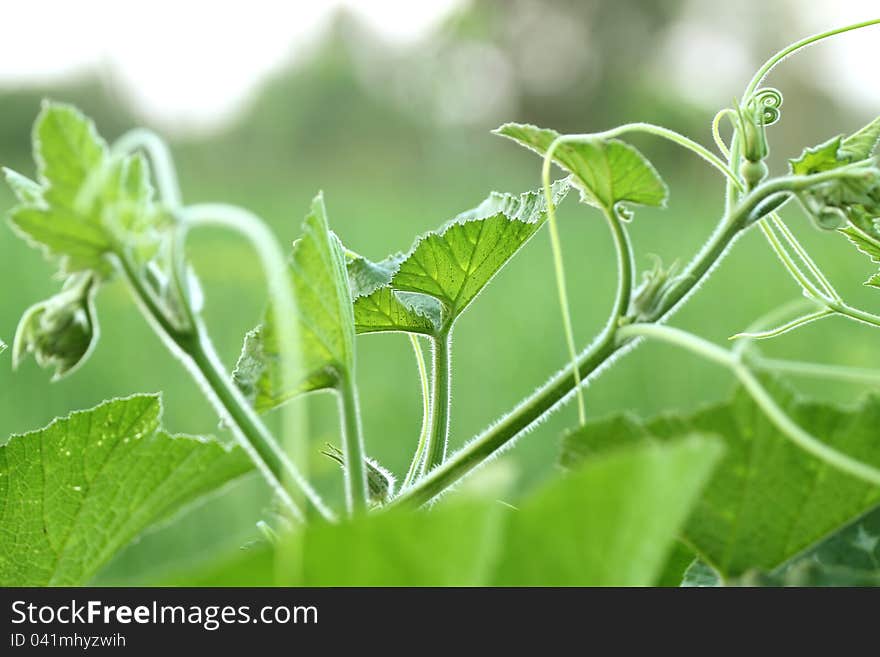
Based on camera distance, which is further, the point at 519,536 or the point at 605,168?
the point at 605,168

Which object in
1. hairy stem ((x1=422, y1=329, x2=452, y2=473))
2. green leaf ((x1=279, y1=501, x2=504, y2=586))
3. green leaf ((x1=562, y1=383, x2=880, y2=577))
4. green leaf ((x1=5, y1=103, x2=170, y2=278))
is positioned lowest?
green leaf ((x1=279, y1=501, x2=504, y2=586))

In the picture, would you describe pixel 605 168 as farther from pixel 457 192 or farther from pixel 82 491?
pixel 457 192

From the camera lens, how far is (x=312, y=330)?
293 mm

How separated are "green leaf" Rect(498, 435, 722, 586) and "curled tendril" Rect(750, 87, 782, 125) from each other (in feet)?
0.56

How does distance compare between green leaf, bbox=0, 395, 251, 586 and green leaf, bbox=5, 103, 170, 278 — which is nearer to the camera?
green leaf, bbox=5, 103, 170, 278

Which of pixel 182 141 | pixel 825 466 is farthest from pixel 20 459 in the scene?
pixel 182 141

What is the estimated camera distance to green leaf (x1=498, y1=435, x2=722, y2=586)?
7.8 inches

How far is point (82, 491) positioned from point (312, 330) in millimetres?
110

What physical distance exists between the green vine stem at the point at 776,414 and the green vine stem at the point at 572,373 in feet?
0.14

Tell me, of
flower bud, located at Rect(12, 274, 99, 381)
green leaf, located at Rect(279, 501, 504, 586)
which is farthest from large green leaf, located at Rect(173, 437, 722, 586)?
flower bud, located at Rect(12, 274, 99, 381)

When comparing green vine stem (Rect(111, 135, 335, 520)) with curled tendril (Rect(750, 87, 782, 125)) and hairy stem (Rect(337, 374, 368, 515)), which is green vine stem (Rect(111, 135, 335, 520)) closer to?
hairy stem (Rect(337, 374, 368, 515))

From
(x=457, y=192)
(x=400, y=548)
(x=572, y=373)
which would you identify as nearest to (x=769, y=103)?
(x=572, y=373)
